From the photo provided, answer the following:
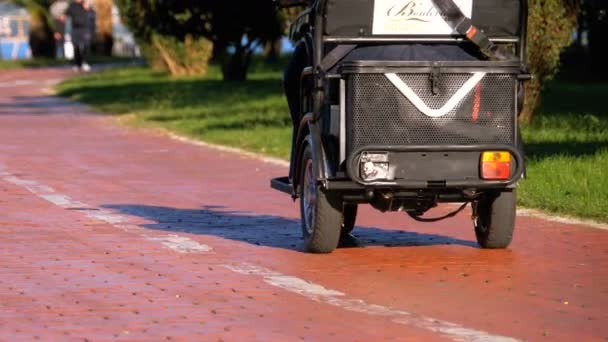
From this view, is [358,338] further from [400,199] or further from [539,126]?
[539,126]

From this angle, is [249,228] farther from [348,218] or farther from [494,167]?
[494,167]

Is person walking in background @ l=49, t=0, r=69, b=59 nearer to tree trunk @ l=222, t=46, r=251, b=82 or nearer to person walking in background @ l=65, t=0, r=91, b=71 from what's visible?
person walking in background @ l=65, t=0, r=91, b=71

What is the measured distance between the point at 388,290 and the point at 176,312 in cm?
150

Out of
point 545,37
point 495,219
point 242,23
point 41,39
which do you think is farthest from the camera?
point 41,39

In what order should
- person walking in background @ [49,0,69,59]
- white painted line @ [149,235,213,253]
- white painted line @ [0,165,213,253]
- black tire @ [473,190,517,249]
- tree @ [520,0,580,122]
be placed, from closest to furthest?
black tire @ [473,190,517,249]
white painted line @ [149,235,213,253]
white painted line @ [0,165,213,253]
tree @ [520,0,580,122]
person walking in background @ [49,0,69,59]

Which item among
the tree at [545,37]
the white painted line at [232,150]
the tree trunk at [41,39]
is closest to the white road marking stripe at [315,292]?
the white painted line at [232,150]

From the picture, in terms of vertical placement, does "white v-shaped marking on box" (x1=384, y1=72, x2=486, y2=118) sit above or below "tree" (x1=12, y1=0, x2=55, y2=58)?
above

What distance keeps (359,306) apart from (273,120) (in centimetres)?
1867

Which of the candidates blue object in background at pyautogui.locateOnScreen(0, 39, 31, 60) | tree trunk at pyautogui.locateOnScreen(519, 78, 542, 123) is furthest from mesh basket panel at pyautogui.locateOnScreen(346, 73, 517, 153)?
blue object in background at pyautogui.locateOnScreen(0, 39, 31, 60)

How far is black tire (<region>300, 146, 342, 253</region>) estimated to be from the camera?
11055mm

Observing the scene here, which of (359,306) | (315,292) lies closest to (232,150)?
(315,292)

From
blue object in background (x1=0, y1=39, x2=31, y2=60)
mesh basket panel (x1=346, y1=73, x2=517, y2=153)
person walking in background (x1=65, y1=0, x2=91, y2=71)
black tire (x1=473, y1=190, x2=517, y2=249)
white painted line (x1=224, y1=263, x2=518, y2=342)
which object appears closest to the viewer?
white painted line (x1=224, y1=263, x2=518, y2=342)

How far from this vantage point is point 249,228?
1317cm

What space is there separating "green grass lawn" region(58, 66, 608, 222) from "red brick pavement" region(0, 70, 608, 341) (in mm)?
1814
